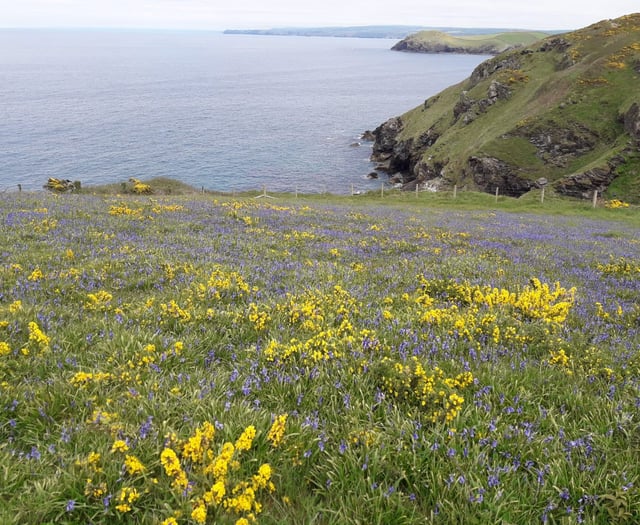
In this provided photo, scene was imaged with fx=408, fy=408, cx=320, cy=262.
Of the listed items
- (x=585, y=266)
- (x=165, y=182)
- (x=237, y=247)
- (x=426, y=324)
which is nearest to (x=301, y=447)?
(x=426, y=324)

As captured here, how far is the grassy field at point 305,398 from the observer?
3246 mm

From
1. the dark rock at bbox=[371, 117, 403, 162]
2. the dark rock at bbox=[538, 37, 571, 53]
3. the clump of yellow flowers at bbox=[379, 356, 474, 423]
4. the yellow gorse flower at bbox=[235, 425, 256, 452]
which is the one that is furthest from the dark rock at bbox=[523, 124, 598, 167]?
the yellow gorse flower at bbox=[235, 425, 256, 452]

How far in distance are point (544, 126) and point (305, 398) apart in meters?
72.8

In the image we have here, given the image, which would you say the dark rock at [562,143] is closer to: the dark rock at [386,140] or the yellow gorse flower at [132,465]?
the dark rock at [386,140]

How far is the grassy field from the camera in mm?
3246

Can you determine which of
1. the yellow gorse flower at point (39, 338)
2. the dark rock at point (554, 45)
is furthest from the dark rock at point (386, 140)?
the yellow gorse flower at point (39, 338)

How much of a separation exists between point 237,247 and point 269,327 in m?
6.31

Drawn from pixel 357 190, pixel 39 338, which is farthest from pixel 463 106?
pixel 39 338

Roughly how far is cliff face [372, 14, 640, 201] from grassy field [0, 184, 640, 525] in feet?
173

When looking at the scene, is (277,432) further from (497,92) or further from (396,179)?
(497,92)

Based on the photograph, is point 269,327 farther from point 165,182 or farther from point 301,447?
point 165,182

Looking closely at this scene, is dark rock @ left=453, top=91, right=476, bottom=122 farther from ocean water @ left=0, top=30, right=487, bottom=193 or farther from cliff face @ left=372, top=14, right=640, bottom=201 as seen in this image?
ocean water @ left=0, top=30, right=487, bottom=193

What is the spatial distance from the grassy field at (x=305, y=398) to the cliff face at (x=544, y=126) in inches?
2072

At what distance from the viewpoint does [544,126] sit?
63906 mm
